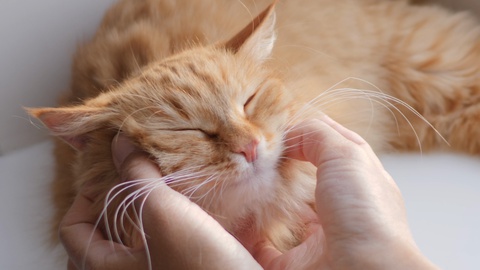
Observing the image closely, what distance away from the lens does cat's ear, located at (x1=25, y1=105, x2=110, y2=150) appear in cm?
90

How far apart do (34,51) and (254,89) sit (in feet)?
3.05

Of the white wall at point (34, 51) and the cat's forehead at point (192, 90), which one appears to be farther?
the white wall at point (34, 51)

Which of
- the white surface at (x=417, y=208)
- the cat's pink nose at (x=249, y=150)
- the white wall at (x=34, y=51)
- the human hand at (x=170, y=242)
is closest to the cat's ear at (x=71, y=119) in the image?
the human hand at (x=170, y=242)

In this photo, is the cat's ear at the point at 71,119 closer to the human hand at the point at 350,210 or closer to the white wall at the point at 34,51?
the human hand at the point at 350,210

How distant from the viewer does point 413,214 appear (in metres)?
1.26

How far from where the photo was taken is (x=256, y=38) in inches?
42.0

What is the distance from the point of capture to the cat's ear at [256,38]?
3.41ft

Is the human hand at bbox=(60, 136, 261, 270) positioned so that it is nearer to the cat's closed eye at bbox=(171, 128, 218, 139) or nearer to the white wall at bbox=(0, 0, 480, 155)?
the cat's closed eye at bbox=(171, 128, 218, 139)

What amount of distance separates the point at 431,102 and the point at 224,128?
0.92m

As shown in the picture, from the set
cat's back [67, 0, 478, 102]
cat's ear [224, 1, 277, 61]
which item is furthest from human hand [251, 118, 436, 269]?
cat's back [67, 0, 478, 102]

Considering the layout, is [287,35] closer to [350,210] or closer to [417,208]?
[417,208]

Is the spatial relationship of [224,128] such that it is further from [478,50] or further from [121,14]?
[478,50]

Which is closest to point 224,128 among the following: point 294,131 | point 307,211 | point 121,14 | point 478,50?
point 294,131

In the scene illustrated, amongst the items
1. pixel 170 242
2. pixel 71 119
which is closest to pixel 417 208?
pixel 170 242
